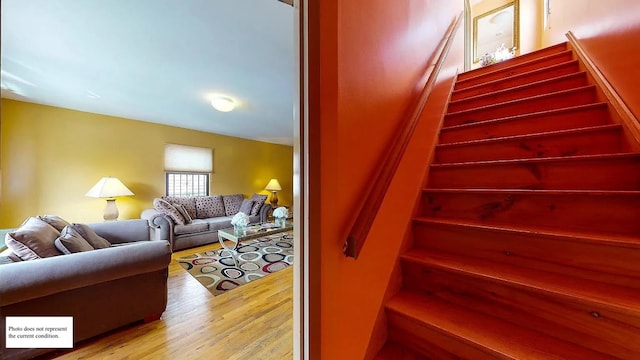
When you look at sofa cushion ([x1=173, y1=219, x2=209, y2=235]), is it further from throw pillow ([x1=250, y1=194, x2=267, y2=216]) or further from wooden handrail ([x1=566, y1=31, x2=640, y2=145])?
wooden handrail ([x1=566, y1=31, x2=640, y2=145])

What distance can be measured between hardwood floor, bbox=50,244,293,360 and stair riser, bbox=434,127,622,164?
1920 mm

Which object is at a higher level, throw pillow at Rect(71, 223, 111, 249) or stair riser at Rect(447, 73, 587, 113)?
stair riser at Rect(447, 73, 587, 113)

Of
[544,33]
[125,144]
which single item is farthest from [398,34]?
[125,144]

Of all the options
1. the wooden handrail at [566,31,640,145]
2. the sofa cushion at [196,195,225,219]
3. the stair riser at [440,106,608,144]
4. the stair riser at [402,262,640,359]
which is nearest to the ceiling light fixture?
the sofa cushion at [196,195,225,219]

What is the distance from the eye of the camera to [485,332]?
1094 millimetres

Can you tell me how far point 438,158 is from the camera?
2021 millimetres

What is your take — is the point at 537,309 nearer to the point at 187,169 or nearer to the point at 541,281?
the point at 541,281

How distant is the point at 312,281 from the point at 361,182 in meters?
0.49

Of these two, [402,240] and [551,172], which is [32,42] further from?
[551,172]

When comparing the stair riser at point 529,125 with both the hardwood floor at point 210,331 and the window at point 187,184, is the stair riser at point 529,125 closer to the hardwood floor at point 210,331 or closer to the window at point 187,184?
the hardwood floor at point 210,331

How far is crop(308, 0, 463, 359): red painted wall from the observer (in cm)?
98

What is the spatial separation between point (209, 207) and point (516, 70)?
16.6ft

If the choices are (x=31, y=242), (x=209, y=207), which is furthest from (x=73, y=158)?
(x=31, y=242)

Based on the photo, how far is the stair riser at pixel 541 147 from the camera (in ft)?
4.76
